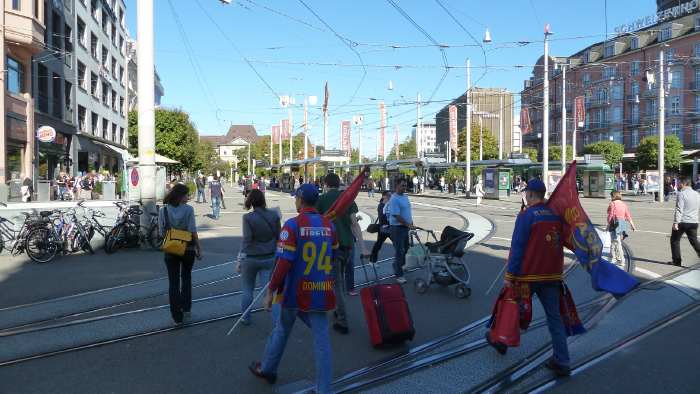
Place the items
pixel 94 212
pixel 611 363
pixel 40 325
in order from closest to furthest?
pixel 611 363 → pixel 40 325 → pixel 94 212

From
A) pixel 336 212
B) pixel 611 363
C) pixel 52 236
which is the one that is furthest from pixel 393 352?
pixel 52 236

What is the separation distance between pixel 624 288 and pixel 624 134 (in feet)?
253

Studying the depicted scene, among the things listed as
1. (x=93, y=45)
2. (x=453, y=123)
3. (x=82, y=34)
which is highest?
(x=93, y=45)

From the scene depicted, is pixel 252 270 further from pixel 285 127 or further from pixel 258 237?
pixel 285 127

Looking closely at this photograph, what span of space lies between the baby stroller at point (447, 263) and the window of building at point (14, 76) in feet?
79.3

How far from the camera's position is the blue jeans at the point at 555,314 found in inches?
195

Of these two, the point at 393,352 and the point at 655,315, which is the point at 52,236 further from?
the point at 655,315

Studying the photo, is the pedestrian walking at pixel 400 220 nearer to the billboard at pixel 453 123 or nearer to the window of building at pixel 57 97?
the window of building at pixel 57 97

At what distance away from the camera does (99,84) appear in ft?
147

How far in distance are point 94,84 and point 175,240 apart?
4257 cm

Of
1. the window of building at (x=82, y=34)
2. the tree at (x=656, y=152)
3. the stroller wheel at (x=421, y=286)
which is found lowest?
the stroller wheel at (x=421, y=286)

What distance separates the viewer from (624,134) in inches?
2904

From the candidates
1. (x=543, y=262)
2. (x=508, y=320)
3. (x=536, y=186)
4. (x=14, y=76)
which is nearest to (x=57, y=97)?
(x=14, y=76)

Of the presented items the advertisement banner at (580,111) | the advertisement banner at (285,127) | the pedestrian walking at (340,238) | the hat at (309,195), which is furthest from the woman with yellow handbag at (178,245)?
Result: the advertisement banner at (285,127)
